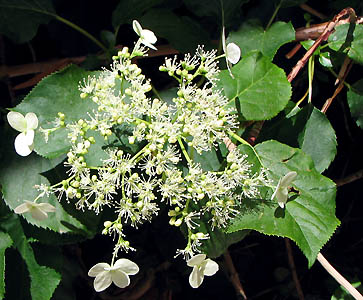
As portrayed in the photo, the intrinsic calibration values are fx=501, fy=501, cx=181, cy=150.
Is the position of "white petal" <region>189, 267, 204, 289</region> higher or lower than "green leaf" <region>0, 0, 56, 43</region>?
lower

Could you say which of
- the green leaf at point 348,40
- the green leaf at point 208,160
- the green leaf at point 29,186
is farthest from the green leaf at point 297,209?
the green leaf at point 29,186

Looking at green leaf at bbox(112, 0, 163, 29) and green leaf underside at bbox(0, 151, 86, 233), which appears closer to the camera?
green leaf underside at bbox(0, 151, 86, 233)

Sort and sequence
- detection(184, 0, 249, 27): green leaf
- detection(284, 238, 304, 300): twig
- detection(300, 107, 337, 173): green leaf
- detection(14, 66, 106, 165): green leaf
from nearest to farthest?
detection(14, 66, 106, 165): green leaf
detection(300, 107, 337, 173): green leaf
detection(184, 0, 249, 27): green leaf
detection(284, 238, 304, 300): twig

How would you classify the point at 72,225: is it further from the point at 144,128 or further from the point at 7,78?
the point at 7,78

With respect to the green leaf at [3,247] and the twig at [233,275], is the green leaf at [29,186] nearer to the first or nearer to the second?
the green leaf at [3,247]

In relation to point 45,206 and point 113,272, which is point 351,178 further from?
point 45,206

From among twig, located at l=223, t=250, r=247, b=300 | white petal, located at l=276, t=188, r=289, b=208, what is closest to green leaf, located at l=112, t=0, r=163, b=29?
white petal, located at l=276, t=188, r=289, b=208

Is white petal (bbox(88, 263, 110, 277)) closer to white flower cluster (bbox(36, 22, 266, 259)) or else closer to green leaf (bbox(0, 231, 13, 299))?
white flower cluster (bbox(36, 22, 266, 259))

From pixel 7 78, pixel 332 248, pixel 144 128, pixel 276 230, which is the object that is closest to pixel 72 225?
pixel 144 128

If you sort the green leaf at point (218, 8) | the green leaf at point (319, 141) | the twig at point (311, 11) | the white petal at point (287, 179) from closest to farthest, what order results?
the white petal at point (287, 179), the green leaf at point (319, 141), the green leaf at point (218, 8), the twig at point (311, 11)
